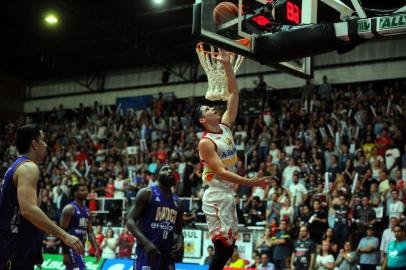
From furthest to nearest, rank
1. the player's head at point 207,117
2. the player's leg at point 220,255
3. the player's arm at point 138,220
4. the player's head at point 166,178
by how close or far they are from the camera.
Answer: the player's head at point 166,178 < the player's arm at point 138,220 < the player's head at point 207,117 < the player's leg at point 220,255

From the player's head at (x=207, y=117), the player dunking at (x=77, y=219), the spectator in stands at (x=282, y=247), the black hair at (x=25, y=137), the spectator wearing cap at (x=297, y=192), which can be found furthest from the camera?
the spectator wearing cap at (x=297, y=192)

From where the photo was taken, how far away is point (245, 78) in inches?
992

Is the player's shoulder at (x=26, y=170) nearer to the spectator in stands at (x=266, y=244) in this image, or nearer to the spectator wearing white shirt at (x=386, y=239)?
the spectator wearing white shirt at (x=386, y=239)

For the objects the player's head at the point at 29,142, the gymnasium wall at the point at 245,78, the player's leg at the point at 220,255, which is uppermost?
the gymnasium wall at the point at 245,78

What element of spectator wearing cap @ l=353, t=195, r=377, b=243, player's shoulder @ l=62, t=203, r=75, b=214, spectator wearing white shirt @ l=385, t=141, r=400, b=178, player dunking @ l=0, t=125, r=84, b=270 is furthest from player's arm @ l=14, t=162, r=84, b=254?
spectator wearing white shirt @ l=385, t=141, r=400, b=178

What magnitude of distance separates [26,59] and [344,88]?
1649 cm

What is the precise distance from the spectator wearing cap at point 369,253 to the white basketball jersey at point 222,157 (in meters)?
7.79

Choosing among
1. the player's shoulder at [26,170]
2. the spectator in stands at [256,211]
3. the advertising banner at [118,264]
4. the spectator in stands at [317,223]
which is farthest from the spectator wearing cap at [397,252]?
the player's shoulder at [26,170]

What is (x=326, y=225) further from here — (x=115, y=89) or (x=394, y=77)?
(x=115, y=89)

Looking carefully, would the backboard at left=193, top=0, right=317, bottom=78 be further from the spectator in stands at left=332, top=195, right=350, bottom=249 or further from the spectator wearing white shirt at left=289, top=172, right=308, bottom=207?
the spectator wearing white shirt at left=289, top=172, right=308, bottom=207

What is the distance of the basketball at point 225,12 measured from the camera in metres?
6.95

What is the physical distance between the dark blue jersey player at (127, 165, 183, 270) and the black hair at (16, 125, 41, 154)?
2133 mm

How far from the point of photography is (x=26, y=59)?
30.0 metres

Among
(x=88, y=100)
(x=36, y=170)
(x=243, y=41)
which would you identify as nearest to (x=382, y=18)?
(x=243, y=41)
